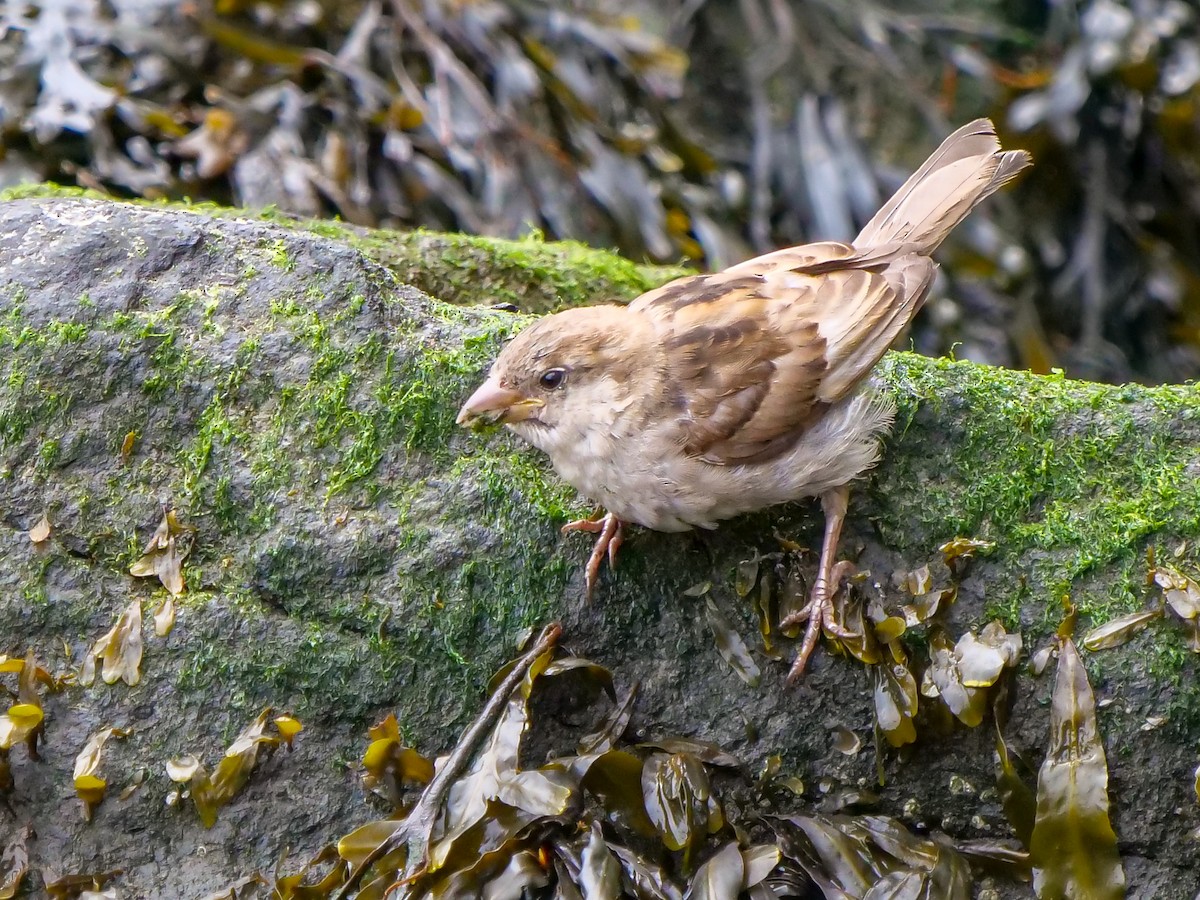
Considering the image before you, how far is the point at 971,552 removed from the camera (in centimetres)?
300

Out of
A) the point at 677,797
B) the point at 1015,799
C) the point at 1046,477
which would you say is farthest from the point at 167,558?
the point at 1046,477

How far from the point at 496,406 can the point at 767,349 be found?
2.38 feet

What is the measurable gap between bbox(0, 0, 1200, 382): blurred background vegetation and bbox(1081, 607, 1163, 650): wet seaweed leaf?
9.76 feet

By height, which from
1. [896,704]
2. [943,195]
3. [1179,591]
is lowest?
[896,704]

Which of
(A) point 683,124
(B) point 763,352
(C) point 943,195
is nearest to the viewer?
(B) point 763,352

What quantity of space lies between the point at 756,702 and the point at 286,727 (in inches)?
46.5

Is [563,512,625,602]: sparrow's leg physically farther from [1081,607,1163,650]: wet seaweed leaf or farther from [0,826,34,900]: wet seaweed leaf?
[0,826,34,900]: wet seaweed leaf

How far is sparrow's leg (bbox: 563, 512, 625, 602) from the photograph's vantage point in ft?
9.90

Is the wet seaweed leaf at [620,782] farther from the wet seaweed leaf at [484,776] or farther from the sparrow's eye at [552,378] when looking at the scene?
the sparrow's eye at [552,378]

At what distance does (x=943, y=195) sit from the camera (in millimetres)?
3436

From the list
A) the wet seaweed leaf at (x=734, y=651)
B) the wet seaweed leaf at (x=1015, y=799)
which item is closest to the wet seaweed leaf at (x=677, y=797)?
the wet seaweed leaf at (x=734, y=651)

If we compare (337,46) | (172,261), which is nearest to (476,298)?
(172,261)

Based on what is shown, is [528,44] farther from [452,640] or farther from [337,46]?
[452,640]

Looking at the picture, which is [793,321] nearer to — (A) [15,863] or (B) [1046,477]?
(B) [1046,477]
